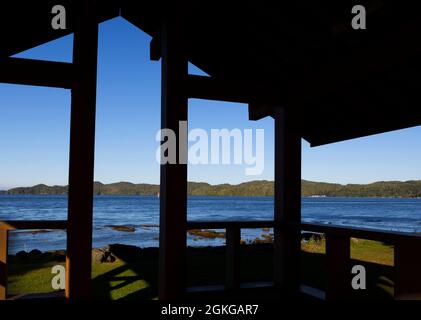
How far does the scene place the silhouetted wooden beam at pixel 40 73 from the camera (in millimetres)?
3283

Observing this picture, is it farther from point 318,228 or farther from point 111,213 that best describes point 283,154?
point 111,213

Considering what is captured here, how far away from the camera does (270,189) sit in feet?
260

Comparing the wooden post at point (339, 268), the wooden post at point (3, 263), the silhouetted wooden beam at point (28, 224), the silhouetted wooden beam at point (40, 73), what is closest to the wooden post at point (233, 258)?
the wooden post at point (339, 268)

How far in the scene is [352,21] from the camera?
126 inches

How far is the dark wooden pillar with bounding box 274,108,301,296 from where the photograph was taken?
15.2 feet

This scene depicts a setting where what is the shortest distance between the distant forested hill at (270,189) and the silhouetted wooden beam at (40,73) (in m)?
71.4

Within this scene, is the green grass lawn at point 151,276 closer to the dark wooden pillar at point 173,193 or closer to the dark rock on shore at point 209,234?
the dark wooden pillar at point 173,193

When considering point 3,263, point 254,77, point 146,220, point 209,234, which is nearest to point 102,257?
point 3,263

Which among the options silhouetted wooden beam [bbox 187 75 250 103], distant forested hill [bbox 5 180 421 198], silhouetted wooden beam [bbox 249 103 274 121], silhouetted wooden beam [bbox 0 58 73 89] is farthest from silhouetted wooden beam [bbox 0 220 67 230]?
distant forested hill [bbox 5 180 421 198]

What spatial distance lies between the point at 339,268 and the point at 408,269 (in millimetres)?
995

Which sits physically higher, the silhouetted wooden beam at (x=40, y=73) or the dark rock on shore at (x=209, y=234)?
the silhouetted wooden beam at (x=40, y=73)

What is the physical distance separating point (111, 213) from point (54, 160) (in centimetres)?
1186

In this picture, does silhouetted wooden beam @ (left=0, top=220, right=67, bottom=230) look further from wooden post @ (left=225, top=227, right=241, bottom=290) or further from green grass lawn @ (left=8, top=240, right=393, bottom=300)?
wooden post @ (left=225, top=227, right=241, bottom=290)
